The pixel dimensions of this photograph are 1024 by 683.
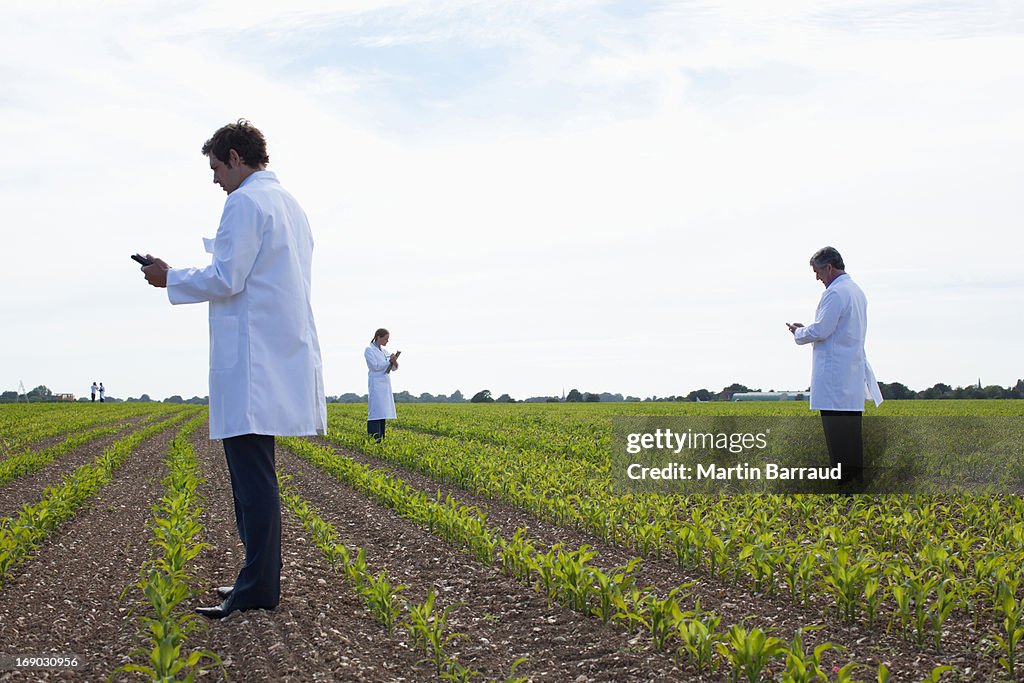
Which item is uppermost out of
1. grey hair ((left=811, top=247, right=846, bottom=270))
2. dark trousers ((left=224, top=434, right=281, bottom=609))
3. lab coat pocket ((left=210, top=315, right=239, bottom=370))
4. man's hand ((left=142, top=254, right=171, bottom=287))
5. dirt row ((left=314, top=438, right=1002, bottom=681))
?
grey hair ((left=811, top=247, right=846, bottom=270))

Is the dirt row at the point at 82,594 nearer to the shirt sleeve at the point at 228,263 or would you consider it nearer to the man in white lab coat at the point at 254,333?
the man in white lab coat at the point at 254,333

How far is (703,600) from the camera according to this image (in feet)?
17.1

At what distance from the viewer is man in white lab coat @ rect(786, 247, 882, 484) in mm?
8414

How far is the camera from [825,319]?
8422 mm

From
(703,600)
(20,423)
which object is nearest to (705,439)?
(703,600)

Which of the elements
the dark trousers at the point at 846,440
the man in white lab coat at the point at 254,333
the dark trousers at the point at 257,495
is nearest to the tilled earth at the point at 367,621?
the dark trousers at the point at 257,495

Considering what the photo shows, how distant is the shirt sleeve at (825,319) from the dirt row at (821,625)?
315cm

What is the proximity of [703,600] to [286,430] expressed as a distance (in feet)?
9.00

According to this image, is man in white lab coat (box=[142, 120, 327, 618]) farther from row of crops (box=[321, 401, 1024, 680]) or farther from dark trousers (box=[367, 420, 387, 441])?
dark trousers (box=[367, 420, 387, 441])

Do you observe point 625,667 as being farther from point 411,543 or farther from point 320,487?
point 320,487

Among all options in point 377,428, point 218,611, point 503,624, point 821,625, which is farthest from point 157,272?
point 377,428

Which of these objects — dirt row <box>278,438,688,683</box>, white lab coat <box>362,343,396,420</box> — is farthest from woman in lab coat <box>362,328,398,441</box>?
dirt row <box>278,438,688,683</box>

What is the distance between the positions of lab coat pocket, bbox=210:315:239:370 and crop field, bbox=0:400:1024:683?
123 centimetres

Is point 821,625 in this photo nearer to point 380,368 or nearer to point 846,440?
point 846,440
